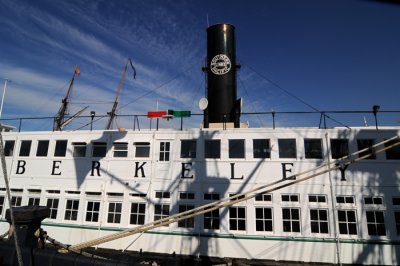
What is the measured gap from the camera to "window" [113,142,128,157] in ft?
51.9

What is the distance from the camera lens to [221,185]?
1427cm

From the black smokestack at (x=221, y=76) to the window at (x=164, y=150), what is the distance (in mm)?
2915

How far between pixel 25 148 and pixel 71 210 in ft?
17.9

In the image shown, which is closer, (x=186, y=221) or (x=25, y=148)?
(x=186, y=221)

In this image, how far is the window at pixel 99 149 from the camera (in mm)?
16031

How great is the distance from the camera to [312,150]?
14.2 m

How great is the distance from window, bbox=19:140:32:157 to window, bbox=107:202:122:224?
6932 mm

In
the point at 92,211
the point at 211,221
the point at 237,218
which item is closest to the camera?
the point at 237,218

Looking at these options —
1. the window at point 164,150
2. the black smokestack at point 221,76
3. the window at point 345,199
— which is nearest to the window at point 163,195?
the window at point 164,150

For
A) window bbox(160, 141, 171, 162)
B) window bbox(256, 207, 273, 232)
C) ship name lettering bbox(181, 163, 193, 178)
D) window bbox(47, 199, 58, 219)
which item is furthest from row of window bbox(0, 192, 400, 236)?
window bbox(160, 141, 171, 162)

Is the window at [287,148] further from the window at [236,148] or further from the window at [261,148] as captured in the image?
the window at [236,148]

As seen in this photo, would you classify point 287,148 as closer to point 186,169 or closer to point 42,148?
point 186,169

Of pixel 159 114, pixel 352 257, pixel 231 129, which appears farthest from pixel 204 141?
pixel 352 257

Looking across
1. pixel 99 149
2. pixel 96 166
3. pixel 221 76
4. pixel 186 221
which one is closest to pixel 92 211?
pixel 96 166
